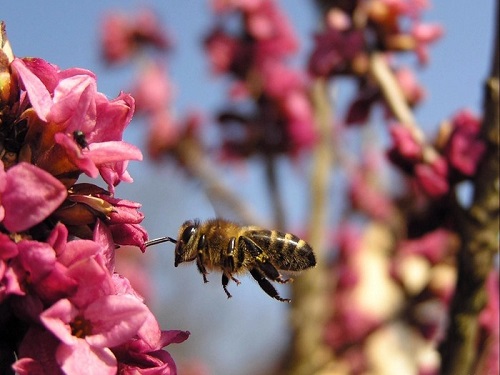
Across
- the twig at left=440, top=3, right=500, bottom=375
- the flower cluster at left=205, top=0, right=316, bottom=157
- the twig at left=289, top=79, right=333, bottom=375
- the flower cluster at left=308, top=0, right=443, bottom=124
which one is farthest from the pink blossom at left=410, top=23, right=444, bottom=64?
the flower cluster at left=205, top=0, right=316, bottom=157

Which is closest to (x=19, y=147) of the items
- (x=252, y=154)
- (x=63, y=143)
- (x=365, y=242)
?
(x=63, y=143)

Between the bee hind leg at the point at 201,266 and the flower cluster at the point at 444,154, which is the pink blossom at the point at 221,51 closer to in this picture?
the flower cluster at the point at 444,154

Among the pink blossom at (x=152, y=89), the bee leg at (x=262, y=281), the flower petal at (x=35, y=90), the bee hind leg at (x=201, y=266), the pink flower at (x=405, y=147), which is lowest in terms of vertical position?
the pink blossom at (x=152, y=89)

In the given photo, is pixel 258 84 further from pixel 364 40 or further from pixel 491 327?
pixel 491 327

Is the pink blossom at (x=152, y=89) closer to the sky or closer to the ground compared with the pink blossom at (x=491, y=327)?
closer to the ground

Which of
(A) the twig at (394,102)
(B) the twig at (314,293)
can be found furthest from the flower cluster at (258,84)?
(A) the twig at (394,102)

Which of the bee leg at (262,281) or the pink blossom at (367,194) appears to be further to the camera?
the pink blossom at (367,194)

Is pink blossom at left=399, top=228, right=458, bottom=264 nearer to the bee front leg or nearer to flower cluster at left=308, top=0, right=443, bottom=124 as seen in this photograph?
flower cluster at left=308, top=0, right=443, bottom=124

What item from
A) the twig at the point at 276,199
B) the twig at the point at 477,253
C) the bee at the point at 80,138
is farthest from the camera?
the twig at the point at 276,199
